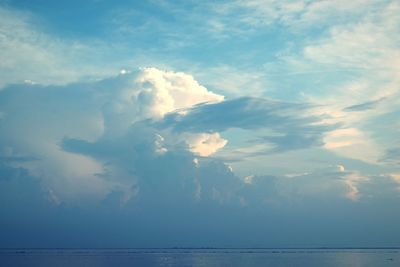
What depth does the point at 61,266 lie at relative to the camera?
160m

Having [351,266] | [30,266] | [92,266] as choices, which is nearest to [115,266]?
[92,266]

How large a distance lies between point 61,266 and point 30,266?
1068 cm

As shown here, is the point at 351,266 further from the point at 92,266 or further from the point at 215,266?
the point at 92,266

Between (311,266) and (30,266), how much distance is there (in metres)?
100

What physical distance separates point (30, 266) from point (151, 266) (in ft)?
140

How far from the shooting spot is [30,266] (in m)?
159

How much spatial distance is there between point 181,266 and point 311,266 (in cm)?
4689

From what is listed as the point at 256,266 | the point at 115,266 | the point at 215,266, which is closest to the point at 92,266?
the point at 115,266

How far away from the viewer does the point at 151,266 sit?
16475 cm

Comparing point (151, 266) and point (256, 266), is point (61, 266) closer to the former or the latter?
point (151, 266)

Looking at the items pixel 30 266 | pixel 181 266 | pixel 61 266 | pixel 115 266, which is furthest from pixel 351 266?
pixel 30 266

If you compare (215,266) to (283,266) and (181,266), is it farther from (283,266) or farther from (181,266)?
(283,266)

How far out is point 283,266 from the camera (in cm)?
16112

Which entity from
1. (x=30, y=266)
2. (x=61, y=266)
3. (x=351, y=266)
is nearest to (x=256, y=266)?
(x=351, y=266)
